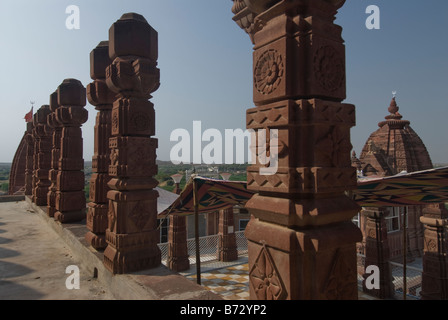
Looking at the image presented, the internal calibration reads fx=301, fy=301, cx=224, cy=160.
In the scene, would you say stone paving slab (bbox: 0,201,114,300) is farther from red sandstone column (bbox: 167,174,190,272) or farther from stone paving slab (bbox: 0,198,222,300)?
red sandstone column (bbox: 167,174,190,272)

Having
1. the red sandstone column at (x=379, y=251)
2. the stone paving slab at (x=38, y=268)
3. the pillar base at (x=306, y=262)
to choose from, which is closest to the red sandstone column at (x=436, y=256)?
the red sandstone column at (x=379, y=251)

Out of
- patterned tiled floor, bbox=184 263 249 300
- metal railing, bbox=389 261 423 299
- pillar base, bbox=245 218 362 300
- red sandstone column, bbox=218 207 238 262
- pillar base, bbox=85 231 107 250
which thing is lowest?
patterned tiled floor, bbox=184 263 249 300

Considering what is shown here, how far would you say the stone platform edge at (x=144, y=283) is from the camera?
2.71 meters

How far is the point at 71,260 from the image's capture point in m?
4.79

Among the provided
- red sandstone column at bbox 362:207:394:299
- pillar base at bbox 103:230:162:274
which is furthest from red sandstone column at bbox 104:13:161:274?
red sandstone column at bbox 362:207:394:299

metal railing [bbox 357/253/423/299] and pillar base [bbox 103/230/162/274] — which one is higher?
pillar base [bbox 103/230/162/274]

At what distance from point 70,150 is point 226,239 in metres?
10.6

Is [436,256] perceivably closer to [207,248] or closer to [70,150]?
[207,248]

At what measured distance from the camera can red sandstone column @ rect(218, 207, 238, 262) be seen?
15.5 meters

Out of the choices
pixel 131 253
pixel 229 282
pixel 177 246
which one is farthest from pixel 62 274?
pixel 177 246

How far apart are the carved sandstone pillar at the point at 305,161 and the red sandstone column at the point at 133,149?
1.96 m

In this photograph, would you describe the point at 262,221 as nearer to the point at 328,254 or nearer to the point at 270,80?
the point at 328,254

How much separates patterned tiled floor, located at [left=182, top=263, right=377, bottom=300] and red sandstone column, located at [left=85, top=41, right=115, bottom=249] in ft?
25.6
